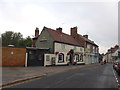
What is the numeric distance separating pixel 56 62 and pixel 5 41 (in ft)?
104

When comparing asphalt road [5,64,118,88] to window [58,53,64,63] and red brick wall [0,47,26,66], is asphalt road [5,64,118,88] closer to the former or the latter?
red brick wall [0,47,26,66]

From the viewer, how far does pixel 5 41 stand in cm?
5353

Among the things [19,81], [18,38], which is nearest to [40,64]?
[19,81]

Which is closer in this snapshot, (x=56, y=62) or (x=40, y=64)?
(x=40, y=64)

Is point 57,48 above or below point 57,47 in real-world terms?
below

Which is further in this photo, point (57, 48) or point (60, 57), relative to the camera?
point (60, 57)

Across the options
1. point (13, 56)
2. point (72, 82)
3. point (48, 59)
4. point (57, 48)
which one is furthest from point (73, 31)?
point (72, 82)

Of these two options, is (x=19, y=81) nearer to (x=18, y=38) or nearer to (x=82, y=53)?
(x=82, y=53)

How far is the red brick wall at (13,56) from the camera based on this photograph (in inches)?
809

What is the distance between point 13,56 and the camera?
21.4m

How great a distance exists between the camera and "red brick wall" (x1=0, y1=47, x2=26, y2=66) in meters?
20.6

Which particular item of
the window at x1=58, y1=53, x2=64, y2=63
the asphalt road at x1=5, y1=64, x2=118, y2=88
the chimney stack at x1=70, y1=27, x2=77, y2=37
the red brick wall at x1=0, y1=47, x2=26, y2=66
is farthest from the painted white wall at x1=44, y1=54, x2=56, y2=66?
the chimney stack at x1=70, y1=27, x2=77, y2=37

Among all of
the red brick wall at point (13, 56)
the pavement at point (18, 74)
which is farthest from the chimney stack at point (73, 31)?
the pavement at point (18, 74)

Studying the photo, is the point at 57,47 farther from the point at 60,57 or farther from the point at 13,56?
the point at 13,56
